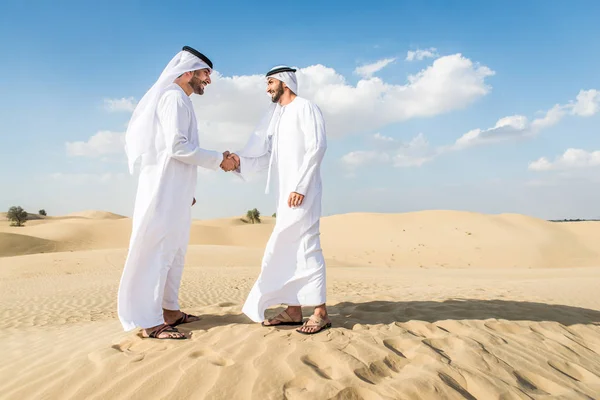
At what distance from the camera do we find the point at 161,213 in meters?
3.94

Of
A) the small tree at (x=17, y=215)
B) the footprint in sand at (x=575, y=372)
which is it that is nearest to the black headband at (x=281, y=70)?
the footprint in sand at (x=575, y=372)

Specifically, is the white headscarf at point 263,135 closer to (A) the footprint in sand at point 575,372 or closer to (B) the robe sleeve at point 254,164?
(B) the robe sleeve at point 254,164

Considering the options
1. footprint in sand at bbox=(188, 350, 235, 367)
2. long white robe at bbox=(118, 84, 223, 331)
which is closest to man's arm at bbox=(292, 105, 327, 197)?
long white robe at bbox=(118, 84, 223, 331)

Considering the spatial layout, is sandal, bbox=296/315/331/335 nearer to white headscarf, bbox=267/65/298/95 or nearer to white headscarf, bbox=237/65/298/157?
white headscarf, bbox=237/65/298/157

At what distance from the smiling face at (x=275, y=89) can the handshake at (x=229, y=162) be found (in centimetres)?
71

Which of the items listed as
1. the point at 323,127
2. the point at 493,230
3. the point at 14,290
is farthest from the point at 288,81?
the point at 493,230

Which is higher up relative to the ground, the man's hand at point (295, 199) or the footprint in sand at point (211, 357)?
the man's hand at point (295, 199)

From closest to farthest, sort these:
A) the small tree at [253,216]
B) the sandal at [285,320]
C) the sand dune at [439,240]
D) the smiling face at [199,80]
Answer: the sandal at [285,320] < the smiling face at [199,80] < the sand dune at [439,240] < the small tree at [253,216]

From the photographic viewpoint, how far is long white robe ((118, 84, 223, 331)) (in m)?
3.87

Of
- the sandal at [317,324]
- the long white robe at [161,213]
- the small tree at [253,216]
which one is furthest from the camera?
the small tree at [253,216]

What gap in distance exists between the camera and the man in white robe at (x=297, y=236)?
154 inches

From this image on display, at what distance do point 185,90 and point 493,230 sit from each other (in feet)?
76.1

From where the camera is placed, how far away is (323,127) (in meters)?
4.07

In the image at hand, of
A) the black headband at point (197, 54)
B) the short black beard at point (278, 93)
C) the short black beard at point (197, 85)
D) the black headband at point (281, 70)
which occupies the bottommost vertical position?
the short black beard at point (278, 93)
